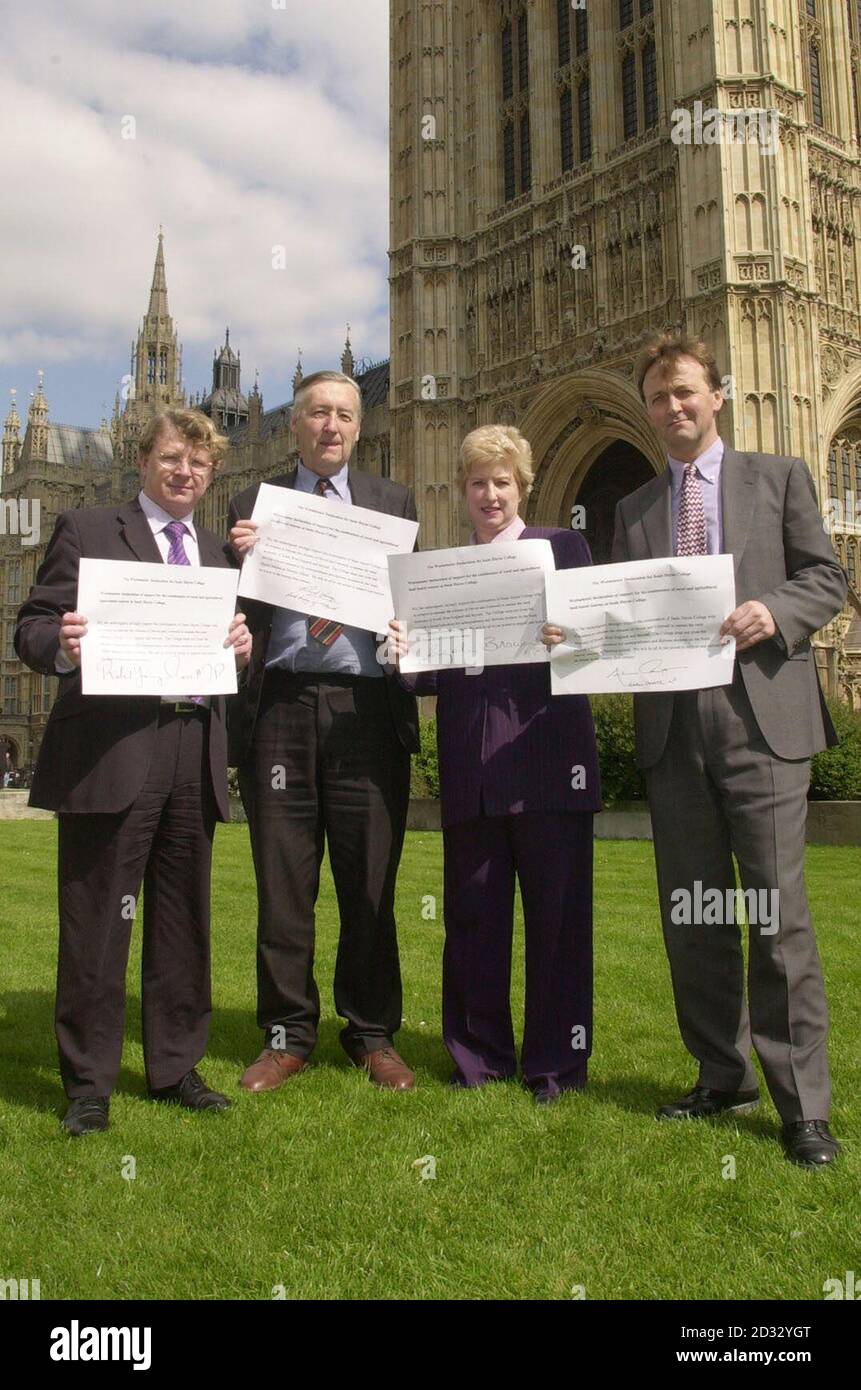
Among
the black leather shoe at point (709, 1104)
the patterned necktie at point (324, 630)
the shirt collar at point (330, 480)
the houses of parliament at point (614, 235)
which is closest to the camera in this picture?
the black leather shoe at point (709, 1104)

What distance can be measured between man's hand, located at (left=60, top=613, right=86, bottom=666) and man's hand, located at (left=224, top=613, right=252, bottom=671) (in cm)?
52

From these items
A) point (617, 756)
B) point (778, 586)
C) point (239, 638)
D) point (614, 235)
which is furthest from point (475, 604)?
point (614, 235)

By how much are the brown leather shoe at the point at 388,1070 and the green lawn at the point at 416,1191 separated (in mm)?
78

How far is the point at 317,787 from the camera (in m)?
4.50

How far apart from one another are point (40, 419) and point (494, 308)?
2258 inches

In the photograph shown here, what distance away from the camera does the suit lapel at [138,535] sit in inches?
167

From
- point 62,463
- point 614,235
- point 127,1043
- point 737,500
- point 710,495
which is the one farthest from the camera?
point 62,463

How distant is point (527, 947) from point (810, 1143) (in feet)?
4.19

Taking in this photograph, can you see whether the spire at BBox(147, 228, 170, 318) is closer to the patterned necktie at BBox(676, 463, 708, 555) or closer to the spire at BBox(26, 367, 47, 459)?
the spire at BBox(26, 367, 47, 459)

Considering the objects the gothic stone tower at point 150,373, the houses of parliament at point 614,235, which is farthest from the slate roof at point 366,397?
the gothic stone tower at point 150,373

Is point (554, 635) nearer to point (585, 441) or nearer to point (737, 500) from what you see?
point (737, 500)

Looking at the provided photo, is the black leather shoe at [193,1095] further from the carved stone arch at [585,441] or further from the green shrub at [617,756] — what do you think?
the carved stone arch at [585,441]

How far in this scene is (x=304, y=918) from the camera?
451 cm

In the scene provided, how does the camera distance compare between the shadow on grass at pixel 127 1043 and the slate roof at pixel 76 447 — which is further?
the slate roof at pixel 76 447
